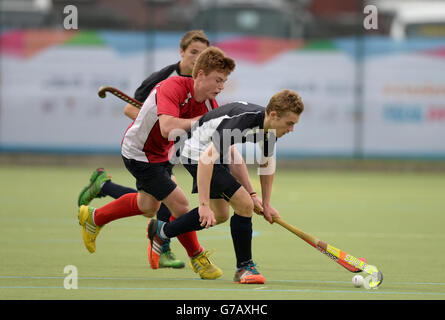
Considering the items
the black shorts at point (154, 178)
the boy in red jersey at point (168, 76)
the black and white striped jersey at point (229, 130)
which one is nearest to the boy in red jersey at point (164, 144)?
the black shorts at point (154, 178)

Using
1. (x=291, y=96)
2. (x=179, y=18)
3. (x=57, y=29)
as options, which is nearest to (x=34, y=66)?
(x=57, y=29)

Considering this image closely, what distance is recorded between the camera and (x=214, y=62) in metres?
5.36

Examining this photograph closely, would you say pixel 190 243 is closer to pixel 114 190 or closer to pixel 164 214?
pixel 164 214

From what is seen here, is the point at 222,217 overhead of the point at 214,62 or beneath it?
beneath

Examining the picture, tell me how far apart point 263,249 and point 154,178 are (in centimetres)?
152

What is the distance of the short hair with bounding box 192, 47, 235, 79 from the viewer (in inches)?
211

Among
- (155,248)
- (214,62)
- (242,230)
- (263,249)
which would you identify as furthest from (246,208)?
(263,249)

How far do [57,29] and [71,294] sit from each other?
40.9 ft

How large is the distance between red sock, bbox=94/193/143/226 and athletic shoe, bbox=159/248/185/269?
36 centimetres

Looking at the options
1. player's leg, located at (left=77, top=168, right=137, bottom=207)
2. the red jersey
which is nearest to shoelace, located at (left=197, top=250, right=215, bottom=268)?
the red jersey

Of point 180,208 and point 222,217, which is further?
point 180,208

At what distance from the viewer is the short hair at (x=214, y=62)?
5355 millimetres

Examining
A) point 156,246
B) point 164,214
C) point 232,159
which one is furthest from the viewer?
Result: point 164,214

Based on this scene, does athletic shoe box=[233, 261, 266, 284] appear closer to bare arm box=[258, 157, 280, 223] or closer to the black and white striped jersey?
bare arm box=[258, 157, 280, 223]
